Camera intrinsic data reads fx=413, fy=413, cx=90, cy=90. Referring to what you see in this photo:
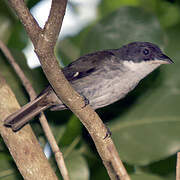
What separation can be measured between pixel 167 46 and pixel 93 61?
31.3 inches

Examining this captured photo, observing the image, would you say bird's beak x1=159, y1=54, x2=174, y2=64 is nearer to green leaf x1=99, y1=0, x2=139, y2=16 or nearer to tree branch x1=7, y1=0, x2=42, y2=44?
green leaf x1=99, y1=0, x2=139, y2=16

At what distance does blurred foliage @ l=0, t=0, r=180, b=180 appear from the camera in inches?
154

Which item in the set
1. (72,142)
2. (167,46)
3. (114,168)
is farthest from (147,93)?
(114,168)

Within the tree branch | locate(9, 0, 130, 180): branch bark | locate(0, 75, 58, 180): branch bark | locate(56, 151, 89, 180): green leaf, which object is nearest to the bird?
locate(0, 75, 58, 180): branch bark

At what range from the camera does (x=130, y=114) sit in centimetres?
410

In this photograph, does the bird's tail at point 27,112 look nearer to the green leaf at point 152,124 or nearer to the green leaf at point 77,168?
the green leaf at point 77,168

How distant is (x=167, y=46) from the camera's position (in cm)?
435

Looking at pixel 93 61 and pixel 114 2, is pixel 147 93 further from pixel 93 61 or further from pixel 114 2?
pixel 114 2

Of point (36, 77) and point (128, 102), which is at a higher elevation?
point (36, 77)

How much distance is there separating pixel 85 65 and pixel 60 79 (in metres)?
1.42

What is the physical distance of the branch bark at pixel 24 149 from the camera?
3109 millimetres

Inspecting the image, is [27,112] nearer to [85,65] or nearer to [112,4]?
[85,65]

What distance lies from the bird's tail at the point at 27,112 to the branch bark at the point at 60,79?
1.63 ft

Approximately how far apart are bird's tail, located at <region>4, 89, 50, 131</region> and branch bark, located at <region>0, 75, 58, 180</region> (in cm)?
6
